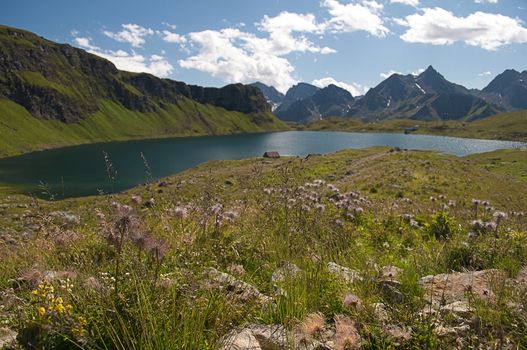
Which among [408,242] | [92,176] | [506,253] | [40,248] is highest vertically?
[40,248]

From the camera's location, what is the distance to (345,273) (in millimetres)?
5457

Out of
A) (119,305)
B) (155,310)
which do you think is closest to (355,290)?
(155,310)

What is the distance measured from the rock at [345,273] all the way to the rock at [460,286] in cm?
90

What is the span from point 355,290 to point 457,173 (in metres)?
37.2

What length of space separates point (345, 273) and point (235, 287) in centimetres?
185

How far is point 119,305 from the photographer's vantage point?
11.7ft

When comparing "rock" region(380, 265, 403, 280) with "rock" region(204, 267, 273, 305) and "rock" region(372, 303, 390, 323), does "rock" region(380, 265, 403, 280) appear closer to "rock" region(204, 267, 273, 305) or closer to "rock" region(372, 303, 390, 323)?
"rock" region(372, 303, 390, 323)

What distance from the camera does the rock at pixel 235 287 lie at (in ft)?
14.5

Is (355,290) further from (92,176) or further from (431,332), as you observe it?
(92,176)

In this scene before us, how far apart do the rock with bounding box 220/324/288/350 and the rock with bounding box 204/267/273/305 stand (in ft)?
1.63

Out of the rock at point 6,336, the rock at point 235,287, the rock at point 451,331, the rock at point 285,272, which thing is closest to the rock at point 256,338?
the rock at point 235,287

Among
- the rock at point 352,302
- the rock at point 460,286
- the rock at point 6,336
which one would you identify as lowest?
the rock at point 460,286

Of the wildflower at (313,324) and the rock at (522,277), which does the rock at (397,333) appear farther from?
the rock at (522,277)

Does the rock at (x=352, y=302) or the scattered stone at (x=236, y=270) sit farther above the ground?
the rock at (x=352, y=302)
